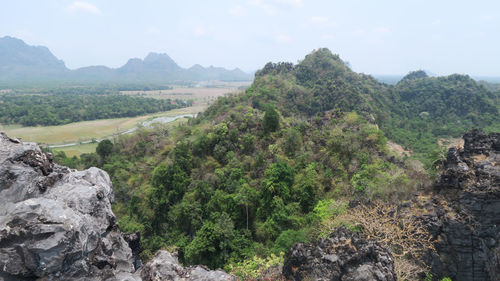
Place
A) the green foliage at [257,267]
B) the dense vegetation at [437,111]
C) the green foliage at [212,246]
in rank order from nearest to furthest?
the green foliage at [257,267]
the green foliage at [212,246]
the dense vegetation at [437,111]

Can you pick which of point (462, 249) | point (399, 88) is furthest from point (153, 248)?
point (399, 88)

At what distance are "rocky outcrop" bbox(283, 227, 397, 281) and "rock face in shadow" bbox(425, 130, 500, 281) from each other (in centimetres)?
623

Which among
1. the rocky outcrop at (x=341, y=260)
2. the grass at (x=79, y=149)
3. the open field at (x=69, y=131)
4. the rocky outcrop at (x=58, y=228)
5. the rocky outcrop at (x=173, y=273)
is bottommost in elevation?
the grass at (x=79, y=149)

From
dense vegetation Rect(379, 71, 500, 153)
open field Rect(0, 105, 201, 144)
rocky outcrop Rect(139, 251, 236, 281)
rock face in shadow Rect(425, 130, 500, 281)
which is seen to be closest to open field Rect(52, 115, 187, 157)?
open field Rect(0, 105, 201, 144)

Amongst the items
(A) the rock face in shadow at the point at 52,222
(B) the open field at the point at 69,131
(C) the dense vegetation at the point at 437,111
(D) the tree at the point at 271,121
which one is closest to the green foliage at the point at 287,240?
(A) the rock face in shadow at the point at 52,222

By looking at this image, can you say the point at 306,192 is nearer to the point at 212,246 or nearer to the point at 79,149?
the point at 212,246

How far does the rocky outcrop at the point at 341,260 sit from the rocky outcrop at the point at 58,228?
393cm

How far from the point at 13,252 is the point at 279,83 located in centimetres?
5281

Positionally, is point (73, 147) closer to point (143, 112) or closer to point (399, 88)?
point (143, 112)

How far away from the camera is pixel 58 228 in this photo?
6.29 m

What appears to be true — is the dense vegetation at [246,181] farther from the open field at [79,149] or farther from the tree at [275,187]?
the open field at [79,149]

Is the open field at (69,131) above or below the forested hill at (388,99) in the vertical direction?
below

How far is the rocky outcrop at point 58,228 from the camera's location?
6.05 metres

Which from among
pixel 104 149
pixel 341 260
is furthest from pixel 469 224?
pixel 104 149
